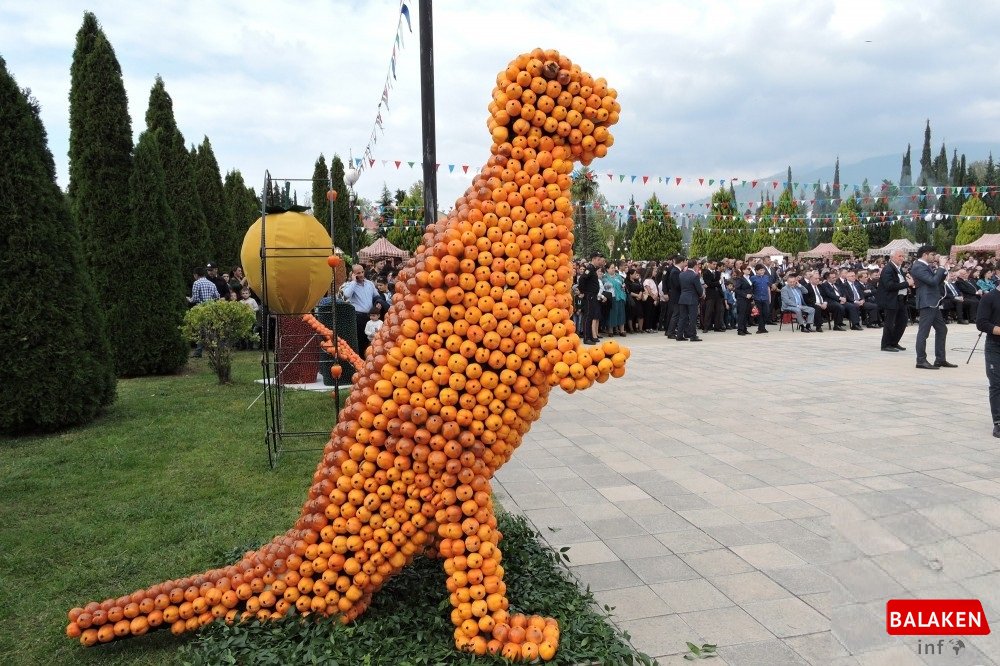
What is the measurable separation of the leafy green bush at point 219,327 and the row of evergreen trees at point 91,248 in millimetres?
1117

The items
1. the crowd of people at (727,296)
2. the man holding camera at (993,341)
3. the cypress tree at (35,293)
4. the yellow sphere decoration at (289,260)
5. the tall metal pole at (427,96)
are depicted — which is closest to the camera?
the yellow sphere decoration at (289,260)

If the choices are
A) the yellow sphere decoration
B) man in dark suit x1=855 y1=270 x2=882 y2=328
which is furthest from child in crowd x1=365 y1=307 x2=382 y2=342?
man in dark suit x1=855 y1=270 x2=882 y2=328

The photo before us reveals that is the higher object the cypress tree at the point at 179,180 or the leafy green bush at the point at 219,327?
the cypress tree at the point at 179,180

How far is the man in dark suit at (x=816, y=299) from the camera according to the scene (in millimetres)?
17734

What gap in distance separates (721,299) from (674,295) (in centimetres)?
220

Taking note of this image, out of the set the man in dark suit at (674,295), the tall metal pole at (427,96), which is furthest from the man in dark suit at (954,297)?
the tall metal pole at (427,96)

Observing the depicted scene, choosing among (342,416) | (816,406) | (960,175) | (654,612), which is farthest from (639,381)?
(960,175)

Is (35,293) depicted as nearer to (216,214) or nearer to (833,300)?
(216,214)

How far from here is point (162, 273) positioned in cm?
1095

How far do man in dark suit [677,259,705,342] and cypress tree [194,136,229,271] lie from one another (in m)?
13.5

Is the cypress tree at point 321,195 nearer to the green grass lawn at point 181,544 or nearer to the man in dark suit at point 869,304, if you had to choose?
the man in dark suit at point 869,304

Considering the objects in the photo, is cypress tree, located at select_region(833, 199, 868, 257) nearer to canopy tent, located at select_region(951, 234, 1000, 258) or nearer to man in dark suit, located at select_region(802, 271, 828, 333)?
canopy tent, located at select_region(951, 234, 1000, 258)

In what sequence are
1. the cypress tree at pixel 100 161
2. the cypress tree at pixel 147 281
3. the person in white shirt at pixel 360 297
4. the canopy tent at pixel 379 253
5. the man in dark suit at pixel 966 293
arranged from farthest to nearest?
the canopy tent at pixel 379 253 → the man in dark suit at pixel 966 293 → the person in white shirt at pixel 360 297 → the cypress tree at pixel 147 281 → the cypress tree at pixel 100 161

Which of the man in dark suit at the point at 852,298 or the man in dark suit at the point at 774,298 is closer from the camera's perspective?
the man in dark suit at the point at 852,298
